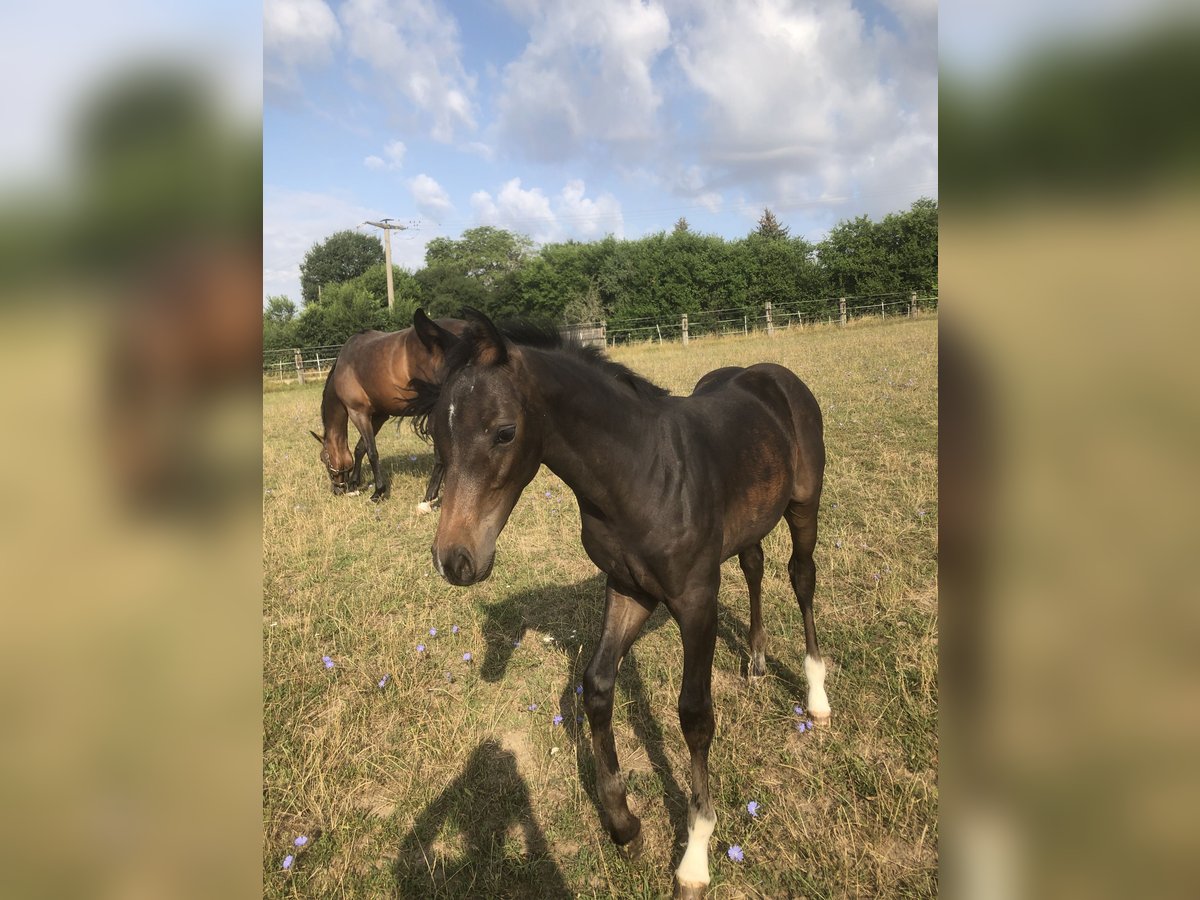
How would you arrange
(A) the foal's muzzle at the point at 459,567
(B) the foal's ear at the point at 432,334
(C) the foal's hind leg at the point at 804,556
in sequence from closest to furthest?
(A) the foal's muzzle at the point at 459,567 < (B) the foal's ear at the point at 432,334 < (C) the foal's hind leg at the point at 804,556

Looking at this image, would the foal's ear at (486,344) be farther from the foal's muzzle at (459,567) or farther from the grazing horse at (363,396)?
the grazing horse at (363,396)

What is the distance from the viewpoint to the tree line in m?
34.8

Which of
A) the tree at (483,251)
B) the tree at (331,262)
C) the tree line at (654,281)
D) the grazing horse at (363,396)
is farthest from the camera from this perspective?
the tree at (331,262)

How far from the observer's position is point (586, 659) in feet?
13.8

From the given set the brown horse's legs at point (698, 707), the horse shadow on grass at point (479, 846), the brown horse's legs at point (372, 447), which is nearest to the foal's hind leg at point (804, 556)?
the brown horse's legs at point (698, 707)

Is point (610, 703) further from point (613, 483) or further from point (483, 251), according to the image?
point (483, 251)

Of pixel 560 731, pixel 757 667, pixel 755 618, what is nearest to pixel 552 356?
pixel 560 731

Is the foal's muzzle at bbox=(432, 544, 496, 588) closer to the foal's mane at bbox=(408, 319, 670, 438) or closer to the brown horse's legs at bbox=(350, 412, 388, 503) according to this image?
the foal's mane at bbox=(408, 319, 670, 438)

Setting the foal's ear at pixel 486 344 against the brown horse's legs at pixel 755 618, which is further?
the brown horse's legs at pixel 755 618

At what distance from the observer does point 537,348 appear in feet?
8.98

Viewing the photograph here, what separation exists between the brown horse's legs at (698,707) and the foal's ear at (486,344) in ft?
4.40

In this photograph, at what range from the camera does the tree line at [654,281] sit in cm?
3475
